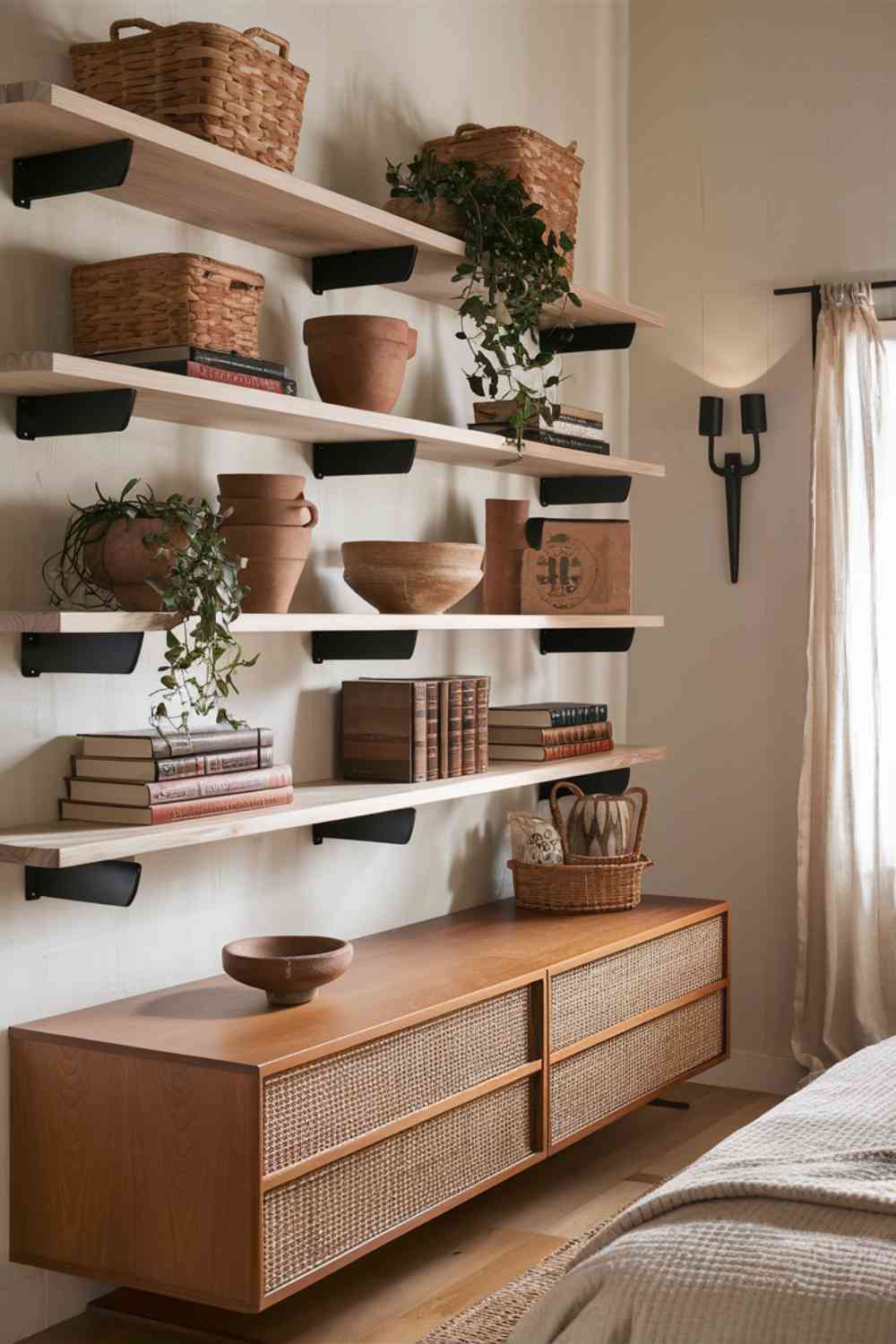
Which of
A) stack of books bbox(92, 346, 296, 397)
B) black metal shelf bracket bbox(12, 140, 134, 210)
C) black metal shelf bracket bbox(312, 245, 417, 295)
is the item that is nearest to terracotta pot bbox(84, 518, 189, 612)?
stack of books bbox(92, 346, 296, 397)

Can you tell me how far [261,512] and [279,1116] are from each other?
108 cm

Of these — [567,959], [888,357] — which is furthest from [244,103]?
[888,357]

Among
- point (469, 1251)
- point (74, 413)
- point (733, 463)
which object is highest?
point (733, 463)

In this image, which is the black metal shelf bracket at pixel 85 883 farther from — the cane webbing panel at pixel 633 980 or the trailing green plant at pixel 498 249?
the trailing green plant at pixel 498 249

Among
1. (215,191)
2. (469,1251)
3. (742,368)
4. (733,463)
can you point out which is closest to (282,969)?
(469,1251)

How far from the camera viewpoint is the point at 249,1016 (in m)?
2.72

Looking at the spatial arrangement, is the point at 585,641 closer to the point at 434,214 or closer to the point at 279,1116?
the point at 434,214

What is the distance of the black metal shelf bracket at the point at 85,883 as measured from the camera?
8.61 feet

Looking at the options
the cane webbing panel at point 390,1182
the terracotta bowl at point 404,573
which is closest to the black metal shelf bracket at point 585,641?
the terracotta bowl at point 404,573

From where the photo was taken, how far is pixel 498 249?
3361 millimetres

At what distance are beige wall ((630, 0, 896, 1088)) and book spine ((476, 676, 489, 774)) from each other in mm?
1146

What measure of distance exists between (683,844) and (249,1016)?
2066 millimetres

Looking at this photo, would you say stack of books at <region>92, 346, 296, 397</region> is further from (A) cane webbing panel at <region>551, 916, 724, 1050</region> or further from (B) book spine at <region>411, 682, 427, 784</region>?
(A) cane webbing panel at <region>551, 916, 724, 1050</region>

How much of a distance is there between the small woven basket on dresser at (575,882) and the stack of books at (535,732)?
93 mm
